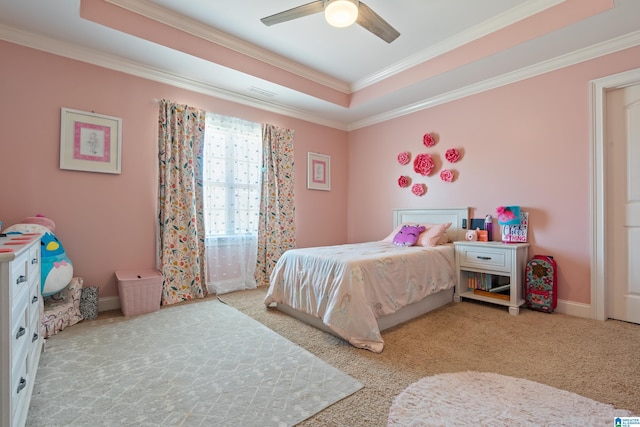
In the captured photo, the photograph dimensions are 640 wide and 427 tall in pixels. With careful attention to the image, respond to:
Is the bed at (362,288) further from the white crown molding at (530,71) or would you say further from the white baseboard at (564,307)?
the white crown molding at (530,71)

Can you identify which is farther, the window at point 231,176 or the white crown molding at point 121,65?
the window at point 231,176

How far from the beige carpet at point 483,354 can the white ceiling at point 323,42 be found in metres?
2.57

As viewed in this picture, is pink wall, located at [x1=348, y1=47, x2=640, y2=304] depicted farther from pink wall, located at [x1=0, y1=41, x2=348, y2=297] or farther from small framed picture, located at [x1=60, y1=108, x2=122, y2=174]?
small framed picture, located at [x1=60, y1=108, x2=122, y2=174]

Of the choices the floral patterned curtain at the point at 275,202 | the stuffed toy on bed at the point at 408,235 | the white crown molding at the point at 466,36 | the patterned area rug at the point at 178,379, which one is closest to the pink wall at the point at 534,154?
the stuffed toy on bed at the point at 408,235

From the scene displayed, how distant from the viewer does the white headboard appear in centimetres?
358

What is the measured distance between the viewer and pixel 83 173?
2.82 meters

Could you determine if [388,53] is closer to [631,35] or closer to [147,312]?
[631,35]

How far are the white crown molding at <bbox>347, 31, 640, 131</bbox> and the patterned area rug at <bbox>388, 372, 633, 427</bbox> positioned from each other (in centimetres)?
302

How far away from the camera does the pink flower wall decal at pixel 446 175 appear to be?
12.2 feet

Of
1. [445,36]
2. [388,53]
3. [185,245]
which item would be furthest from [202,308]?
[445,36]

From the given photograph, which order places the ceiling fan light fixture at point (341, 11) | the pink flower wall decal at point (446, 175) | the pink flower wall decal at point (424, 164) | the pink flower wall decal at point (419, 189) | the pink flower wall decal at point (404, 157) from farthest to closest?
the pink flower wall decal at point (404, 157), the pink flower wall decal at point (419, 189), the pink flower wall decal at point (424, 164), the pink flower wall decal at point (446, 175), the ceiling fan light fixture at point (341, 11)

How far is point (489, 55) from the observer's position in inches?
111

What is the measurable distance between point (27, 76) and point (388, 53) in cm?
361

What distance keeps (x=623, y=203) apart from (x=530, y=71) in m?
1.61
